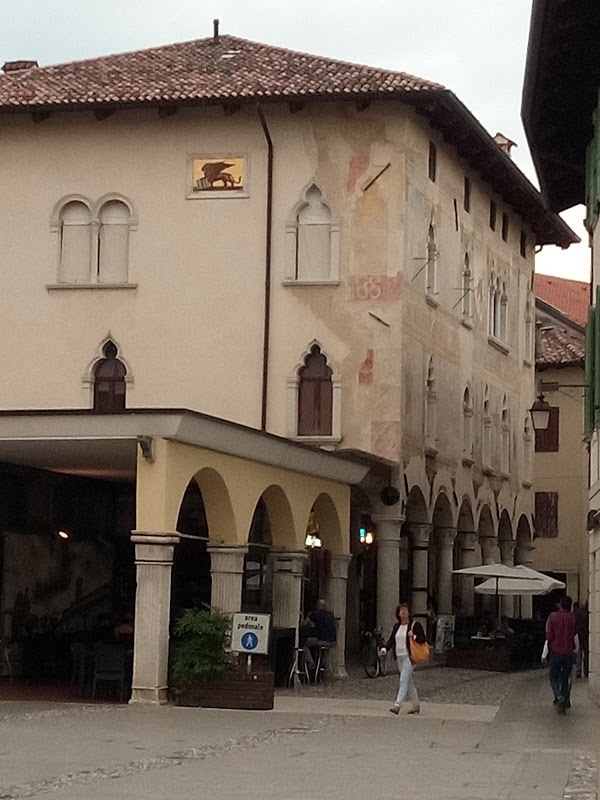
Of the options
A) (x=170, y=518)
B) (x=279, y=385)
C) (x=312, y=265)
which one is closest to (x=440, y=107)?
(x=312, y=265)

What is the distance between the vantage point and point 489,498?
42375 mm

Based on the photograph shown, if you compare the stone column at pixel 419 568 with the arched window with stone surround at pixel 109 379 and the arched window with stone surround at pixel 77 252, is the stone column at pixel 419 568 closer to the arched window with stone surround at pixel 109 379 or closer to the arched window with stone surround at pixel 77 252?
the arched window with stone surround at pixel 109 379

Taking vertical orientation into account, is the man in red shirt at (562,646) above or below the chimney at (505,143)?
below

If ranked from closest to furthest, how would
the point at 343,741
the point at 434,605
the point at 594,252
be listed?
the point at 343,741, the point at 594,252, the point at 434,605

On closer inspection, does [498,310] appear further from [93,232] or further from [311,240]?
[93,232]

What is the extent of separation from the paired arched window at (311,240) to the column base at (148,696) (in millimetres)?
12855

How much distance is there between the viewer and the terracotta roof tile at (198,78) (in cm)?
3306

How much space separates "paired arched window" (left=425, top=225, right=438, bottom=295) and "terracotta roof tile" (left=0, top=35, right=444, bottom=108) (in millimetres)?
3549

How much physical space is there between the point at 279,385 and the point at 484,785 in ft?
65.1

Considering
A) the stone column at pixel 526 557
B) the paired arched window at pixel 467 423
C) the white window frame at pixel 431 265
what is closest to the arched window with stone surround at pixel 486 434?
the paired arched window at pixel 467 423

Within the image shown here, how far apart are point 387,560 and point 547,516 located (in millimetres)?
20483

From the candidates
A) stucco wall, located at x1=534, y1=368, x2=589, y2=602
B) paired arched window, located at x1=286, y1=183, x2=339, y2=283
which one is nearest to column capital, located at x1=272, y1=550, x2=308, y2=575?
paired arched window, located at x1=286, y1=183, x2=339, y2=283

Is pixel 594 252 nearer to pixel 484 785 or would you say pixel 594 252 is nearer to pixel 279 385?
pixel 279 385

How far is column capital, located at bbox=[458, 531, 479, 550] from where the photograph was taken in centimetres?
4103
